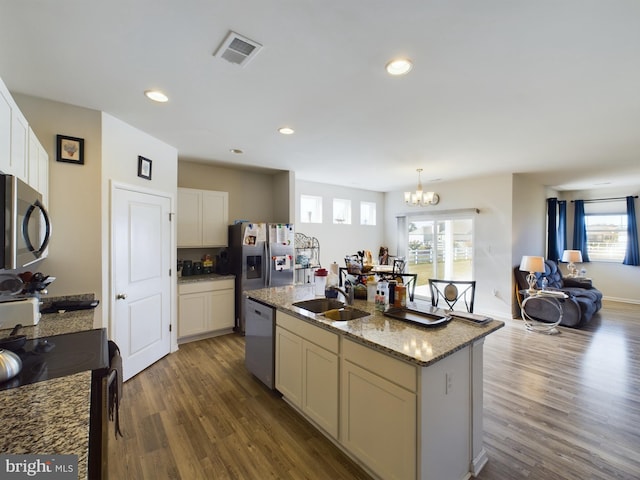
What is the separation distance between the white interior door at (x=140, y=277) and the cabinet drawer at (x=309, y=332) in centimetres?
165

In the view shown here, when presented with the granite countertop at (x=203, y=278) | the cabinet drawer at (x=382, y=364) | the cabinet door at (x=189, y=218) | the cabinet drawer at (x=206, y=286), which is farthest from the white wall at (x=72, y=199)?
the cabinet drawer at (x=382, y=364)

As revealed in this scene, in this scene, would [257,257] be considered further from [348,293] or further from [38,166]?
[38,166]

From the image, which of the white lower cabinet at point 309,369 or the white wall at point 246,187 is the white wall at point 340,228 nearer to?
the white wall at point 246,187

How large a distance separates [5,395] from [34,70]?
209cm

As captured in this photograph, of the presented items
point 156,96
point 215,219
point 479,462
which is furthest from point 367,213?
point 479,462

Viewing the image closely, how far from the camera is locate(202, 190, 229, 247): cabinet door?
171 inches

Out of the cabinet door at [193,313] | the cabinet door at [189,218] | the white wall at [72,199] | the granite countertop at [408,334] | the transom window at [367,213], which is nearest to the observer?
the granite countertop at [408,334]

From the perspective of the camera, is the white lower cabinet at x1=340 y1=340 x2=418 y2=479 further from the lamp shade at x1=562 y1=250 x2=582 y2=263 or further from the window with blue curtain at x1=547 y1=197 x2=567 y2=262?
the window with blue curtain at x1=547 y1=197 x2=567 y2=262

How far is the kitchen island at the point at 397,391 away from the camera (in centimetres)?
149

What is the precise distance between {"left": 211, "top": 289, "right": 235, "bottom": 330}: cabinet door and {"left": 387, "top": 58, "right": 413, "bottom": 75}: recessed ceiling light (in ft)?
11.7

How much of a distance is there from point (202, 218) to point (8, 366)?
328cm

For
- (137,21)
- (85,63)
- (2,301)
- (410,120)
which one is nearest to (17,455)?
(2,301)

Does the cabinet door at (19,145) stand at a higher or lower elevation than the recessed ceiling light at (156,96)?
lower

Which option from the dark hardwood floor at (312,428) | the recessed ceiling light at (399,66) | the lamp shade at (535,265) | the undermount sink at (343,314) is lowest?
the dark hardwood floor at (312,428)
